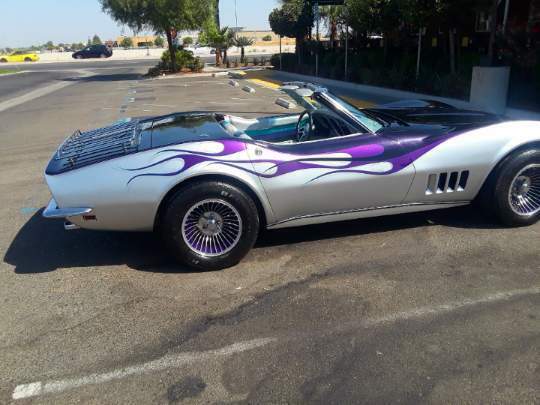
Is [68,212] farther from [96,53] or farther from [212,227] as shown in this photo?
[96,53]

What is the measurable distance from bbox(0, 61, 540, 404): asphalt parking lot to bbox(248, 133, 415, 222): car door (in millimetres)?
438

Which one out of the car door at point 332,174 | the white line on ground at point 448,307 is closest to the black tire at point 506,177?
the car door at point 332,174

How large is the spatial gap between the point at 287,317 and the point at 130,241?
188cm

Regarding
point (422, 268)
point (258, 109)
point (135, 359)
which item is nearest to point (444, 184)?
point (422, 268)

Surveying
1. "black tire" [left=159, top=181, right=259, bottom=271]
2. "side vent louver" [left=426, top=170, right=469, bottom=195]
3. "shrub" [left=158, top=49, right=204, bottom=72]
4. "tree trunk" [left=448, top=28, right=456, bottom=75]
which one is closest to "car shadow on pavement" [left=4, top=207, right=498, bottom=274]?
"black tire" [left=159, top=181, right=259, bottom=271]

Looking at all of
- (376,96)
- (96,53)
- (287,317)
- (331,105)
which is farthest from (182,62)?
(96,53)

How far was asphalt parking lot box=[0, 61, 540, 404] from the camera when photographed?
247cm

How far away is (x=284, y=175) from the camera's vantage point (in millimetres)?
3607

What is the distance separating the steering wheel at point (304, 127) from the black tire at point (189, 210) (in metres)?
0.99

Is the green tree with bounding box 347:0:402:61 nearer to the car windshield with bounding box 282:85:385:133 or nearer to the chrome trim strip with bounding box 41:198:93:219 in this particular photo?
the car windshield with bounding box 282:85:385:133

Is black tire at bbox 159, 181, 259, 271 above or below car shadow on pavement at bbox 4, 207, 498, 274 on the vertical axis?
above

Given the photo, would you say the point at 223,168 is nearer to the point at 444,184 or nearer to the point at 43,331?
the point at 43,331

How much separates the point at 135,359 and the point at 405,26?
1561cm

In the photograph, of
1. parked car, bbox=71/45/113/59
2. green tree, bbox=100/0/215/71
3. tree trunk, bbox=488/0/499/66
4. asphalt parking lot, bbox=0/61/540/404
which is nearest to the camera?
asphalt parking lot, bbox=0/61/540/404
